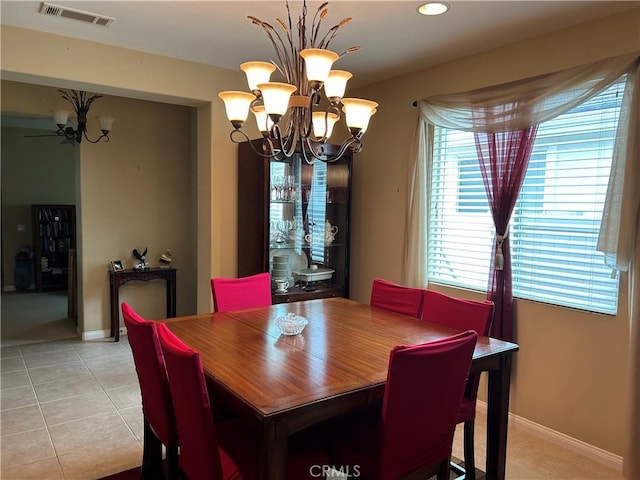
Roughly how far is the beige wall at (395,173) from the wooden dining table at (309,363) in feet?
2.99

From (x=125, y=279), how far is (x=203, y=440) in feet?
12.2

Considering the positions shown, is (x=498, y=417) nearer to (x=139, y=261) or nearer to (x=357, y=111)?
(x=357, y=111)

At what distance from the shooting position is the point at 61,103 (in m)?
4.70

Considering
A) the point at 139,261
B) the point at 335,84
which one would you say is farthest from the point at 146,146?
the point at 335,84

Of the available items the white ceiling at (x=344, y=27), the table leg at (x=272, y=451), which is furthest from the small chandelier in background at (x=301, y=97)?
the table leg at (x=272, y=451)

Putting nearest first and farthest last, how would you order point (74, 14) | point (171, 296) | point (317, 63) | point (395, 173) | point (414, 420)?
point (414, 420), point (317, 63), point (74, 14), point (395, 173), point (171, 296)

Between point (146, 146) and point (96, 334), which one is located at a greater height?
point (146, 146)

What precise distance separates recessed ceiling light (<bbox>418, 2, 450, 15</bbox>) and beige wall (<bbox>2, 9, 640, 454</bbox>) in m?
0.80

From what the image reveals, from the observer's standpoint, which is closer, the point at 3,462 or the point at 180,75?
the point at 3,462

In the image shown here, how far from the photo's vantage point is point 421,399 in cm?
167

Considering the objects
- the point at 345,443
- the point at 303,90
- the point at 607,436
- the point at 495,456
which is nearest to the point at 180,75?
the point at 303,90

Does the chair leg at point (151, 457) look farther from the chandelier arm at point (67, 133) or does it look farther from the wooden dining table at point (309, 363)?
the chandelier arm at point (67, 133)

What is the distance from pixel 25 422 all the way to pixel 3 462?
0.50m

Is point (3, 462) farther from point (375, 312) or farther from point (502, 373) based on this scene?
point (502, 373)
